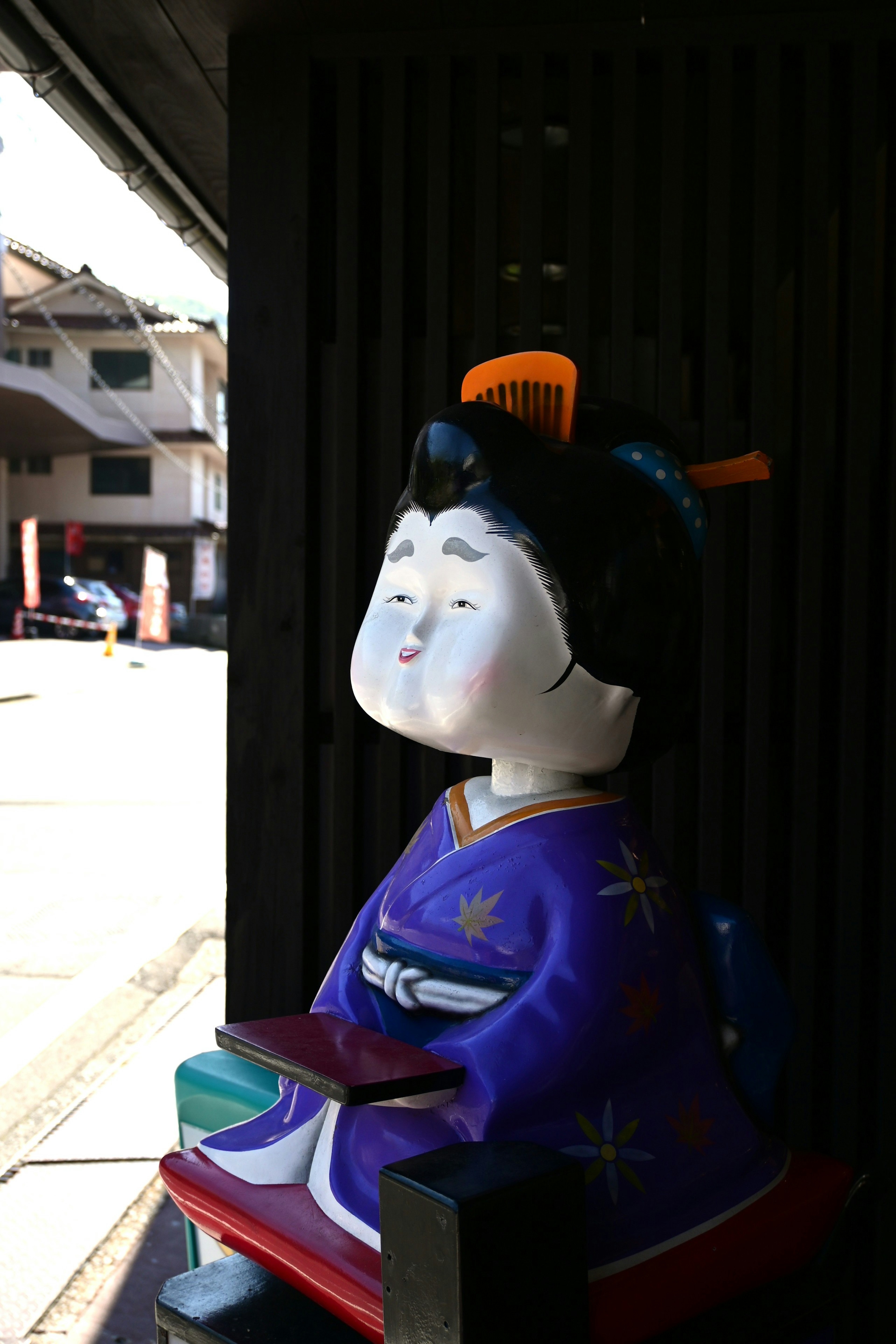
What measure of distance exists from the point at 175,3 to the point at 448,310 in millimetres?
821

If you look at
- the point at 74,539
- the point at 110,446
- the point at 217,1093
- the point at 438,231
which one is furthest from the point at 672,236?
the point at 110,446

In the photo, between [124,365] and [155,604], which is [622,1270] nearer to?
[155,604]

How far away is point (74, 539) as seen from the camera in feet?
83.5

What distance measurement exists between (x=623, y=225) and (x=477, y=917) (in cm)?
165

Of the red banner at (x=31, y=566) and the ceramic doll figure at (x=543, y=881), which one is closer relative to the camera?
the ceramic doll figure at (x=543, y=881)

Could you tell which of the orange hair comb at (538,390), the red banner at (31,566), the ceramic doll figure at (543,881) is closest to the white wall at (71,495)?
the red banner at (31,566)

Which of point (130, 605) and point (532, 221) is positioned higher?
point (532, 221)

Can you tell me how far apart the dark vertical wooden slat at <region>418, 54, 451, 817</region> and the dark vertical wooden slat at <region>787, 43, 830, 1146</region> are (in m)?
0.78

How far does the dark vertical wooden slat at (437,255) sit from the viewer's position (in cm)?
228

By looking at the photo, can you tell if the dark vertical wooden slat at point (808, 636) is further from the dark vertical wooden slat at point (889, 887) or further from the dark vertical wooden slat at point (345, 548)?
the dark vertical wooden slat at point (345, 548)

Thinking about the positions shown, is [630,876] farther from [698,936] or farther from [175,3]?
[175,3]

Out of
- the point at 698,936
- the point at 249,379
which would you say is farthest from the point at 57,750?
the point at 698,936

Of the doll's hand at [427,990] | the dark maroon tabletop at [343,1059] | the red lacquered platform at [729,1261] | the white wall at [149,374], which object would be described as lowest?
the red lacquered platform at [729,1261]

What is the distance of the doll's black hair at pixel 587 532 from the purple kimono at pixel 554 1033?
216 mm
